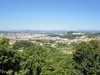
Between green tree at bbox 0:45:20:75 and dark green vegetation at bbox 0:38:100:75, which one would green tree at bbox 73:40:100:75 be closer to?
dark green vegetation at bbox 0:38:100:75

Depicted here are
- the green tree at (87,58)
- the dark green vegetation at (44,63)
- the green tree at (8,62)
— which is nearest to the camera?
the green tree at (8,62)

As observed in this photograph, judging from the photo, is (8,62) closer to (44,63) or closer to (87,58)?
(44,63)

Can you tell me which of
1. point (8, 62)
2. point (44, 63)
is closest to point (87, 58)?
point (44, 63)

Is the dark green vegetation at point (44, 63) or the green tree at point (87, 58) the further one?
the green tree at point (87, 58)

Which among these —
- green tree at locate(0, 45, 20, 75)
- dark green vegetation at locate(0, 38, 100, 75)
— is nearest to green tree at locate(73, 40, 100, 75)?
dark green vegetation at locate(0, 38, 100, 75)

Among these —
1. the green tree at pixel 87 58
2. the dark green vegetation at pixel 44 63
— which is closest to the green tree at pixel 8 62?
the dark green vegetation at pixel 44 63

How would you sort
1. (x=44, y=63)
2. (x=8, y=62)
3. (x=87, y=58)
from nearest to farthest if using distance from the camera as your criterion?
(x=8, y=62)
(x=44, y=63)
(x=87, y=58)

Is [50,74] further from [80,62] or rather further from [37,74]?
[80,62]

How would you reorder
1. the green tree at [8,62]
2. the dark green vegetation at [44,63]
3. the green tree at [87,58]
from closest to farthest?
the green tree at [8,62], the dark green vegetation at [44,63], the green tree at [87,58]

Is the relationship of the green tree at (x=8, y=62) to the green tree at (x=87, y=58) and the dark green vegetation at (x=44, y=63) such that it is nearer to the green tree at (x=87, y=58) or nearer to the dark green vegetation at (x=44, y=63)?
the dark green vegetation at (x=44, y=63)

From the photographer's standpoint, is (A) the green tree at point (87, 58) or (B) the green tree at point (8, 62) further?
(A) the green tree at point (87, 58)

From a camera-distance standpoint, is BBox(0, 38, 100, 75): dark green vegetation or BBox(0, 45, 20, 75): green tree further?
BBox(0, 38, 100, 75): dark green vegetation

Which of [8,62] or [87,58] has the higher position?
[8,62]
